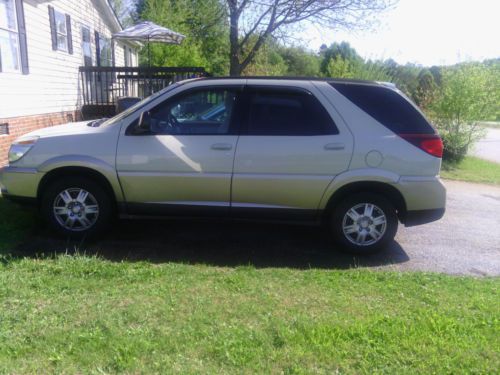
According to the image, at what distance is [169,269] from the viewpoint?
4055 mm

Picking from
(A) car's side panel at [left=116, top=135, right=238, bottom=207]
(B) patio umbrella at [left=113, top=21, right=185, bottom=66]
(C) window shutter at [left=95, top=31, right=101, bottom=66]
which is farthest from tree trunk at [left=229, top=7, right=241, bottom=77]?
(A) car's side panel at [left=116, top=135, right=238, bottom=207]

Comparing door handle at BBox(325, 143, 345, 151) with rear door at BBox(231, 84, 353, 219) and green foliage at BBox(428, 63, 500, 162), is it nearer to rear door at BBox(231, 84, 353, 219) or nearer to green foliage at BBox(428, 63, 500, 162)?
rear door at BBox(231, 84, 353, 219)

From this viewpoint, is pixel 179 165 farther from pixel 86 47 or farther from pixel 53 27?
pixel 86 47

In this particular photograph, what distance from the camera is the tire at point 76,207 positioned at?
4.66m

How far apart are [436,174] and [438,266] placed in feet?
3.23

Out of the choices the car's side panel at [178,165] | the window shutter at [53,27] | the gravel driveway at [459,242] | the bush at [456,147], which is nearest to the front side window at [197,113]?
the car's side panel at [178,165]

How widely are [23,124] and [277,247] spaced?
21.1 ft

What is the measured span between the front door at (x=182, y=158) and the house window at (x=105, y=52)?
11.8m

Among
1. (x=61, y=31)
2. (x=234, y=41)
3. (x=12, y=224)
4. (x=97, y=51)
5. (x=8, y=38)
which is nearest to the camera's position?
(x=12, y=224)

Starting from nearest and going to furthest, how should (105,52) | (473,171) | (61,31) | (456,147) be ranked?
(61,31) < (473,171) < (456,147) < (105,52)

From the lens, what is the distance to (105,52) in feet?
52.2

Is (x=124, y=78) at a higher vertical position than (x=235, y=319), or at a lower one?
higher

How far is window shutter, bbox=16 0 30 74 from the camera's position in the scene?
28.1 ft

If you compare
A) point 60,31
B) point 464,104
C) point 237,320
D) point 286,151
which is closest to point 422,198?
point 286,151
